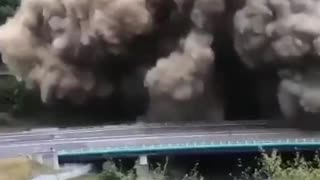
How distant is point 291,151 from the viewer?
90.7ft

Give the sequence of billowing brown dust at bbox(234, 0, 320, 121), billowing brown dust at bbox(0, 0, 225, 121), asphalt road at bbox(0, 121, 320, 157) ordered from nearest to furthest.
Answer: asphalt road at bbox(0, 121, 320, 157) < billowing brown dust at bbox(234, 0, 320, 121) < billowing brown dust at bbox(0, 0, 225, 121)

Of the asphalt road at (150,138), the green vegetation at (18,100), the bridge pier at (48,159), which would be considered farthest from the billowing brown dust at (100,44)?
the bridge pier at (48,159)

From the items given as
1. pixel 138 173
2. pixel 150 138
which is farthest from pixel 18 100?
pixel 138 173

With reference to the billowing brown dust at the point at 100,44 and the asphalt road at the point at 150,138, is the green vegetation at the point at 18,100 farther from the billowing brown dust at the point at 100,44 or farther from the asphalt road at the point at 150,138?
the asphalt road at the point at 150,138

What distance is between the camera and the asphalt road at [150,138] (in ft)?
92.2

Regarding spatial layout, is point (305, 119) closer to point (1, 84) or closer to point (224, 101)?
point (224, 101)

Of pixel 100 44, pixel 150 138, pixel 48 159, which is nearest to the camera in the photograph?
pixel 48 159

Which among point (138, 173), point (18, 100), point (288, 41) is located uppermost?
point (288, 41)

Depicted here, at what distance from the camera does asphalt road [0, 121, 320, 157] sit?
2811 cm

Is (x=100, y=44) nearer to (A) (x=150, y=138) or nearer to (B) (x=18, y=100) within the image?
(B) (x=18, y=100)

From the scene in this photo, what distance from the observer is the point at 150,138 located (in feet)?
99.1

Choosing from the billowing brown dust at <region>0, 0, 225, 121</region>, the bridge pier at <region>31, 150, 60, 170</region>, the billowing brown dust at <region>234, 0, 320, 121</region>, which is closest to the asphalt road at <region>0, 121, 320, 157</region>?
the bridge pier at <region>31, 150, 60, 170</region>

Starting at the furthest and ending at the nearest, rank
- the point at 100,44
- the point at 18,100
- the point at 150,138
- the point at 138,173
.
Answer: the point at 18,100
the point at 100,44
the point at 150,138
the point at 138,173

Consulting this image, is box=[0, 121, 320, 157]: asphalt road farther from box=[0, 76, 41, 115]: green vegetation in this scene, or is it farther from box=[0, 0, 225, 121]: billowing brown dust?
box=[0, 76, 41, 115]: green vegetation
